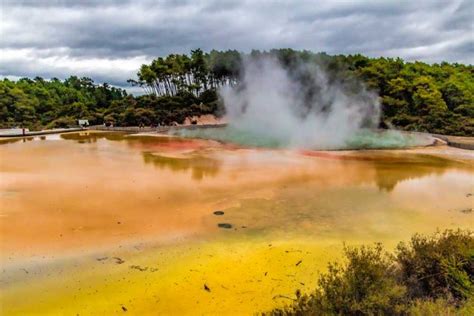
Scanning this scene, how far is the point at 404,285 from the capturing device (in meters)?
4.71

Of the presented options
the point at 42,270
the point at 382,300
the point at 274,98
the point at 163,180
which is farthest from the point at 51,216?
the point at 274,98

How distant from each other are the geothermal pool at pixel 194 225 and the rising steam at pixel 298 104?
12.9 m

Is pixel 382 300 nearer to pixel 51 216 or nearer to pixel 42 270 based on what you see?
pixel 42 270

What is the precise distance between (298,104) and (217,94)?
12213 millimetres

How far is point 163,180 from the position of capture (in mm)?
13266

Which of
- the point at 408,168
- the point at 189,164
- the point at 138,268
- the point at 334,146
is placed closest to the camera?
the point at 138,268

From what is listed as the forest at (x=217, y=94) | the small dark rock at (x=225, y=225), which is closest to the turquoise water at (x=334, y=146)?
the forest at (x=217, y=94)

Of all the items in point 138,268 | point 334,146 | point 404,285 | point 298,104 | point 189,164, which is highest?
point 298,104

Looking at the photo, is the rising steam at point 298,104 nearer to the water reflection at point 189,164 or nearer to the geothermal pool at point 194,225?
the water reflection at point 189,164

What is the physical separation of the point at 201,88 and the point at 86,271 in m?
41.9

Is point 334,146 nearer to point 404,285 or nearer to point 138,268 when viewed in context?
point 138,268

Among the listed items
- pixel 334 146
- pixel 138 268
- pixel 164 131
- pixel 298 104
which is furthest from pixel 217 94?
pixel 138 268

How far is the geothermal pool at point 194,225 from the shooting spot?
556 centimetres

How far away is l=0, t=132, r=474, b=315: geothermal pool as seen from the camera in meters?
5.56
